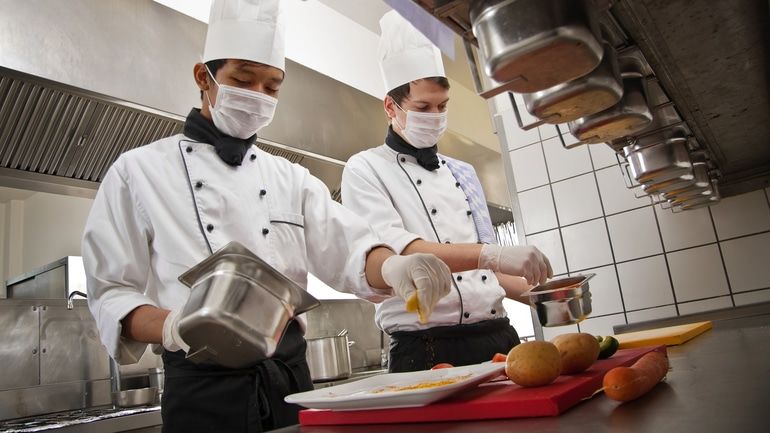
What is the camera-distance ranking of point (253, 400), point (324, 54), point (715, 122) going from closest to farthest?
point (253, 400)
point (715, 122)
point (324, 54)

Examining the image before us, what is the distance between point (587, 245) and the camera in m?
3.39

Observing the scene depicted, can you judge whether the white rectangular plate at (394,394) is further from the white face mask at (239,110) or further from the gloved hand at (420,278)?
the white face mask at (239,110)

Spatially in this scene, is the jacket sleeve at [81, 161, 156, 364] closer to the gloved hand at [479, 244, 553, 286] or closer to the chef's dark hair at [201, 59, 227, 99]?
the chef's dark hair at [201, 59, 227, 99]

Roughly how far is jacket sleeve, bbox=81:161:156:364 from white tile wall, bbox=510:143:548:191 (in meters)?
2.61

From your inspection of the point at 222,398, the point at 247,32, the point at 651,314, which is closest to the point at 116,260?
the point at 222,398

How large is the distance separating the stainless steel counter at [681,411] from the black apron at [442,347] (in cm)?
73

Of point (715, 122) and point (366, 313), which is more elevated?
point (715, 122)

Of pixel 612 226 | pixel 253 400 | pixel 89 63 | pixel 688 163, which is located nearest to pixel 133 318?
pixel 253 400

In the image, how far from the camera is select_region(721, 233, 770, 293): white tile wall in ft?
9.83

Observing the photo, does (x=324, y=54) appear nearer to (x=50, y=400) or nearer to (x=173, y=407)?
(x=50, y=400)

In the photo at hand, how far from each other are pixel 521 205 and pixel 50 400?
2.68m

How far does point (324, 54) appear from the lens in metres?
4.17

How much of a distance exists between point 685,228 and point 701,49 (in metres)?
1.96

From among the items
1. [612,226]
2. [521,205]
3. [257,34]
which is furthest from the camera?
[521,205]
